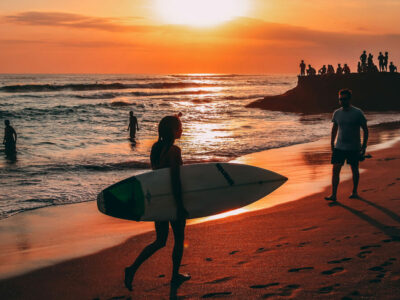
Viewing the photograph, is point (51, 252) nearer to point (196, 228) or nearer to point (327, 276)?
point (196, 228)

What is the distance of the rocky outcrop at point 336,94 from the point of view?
1864 inches

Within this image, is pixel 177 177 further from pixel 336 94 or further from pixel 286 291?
pixel 336 94

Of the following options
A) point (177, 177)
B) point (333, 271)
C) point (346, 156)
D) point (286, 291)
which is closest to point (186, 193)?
point (177, 177)

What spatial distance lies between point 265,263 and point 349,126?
3261mm

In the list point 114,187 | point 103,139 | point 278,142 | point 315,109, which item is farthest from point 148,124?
point 114,187

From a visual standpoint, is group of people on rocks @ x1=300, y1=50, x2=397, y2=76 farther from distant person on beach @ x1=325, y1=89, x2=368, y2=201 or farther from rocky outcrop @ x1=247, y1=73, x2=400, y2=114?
distant person on beach @ x1=325, y1=89, x2=368, y2=201

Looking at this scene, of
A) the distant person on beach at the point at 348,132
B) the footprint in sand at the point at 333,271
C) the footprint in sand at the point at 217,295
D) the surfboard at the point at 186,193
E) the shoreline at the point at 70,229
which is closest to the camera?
the footprint in sand at the point at 217,295

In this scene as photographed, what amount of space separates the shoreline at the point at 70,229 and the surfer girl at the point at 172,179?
74.5 inches

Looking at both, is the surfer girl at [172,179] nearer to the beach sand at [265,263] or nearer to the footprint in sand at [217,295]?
the beach sand at [265,263]

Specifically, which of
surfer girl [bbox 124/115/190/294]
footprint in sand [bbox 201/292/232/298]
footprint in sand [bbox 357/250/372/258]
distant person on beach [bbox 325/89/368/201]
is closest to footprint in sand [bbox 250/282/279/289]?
footprint in sand [bbox 201/292/232/298]

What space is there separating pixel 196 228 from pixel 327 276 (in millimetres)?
2548

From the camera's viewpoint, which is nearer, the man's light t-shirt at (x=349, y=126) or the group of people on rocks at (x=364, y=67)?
the man's light t-shirt at (x=349, y=126)

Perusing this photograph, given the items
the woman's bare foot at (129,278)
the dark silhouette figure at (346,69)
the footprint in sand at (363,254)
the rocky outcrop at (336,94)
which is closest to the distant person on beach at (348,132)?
the footprint in sand at (363,254)

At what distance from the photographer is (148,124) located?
3170cm
